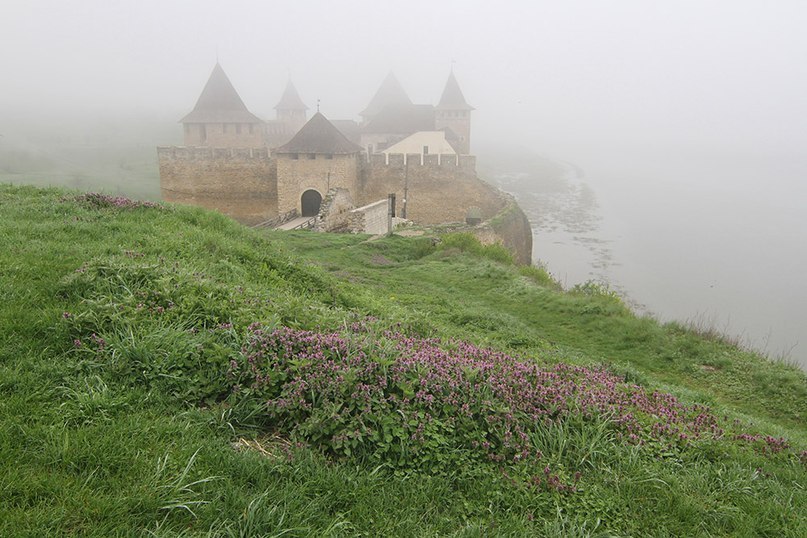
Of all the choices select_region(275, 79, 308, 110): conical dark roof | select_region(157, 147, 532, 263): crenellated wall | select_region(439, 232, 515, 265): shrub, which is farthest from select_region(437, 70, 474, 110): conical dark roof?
select_region(439, 232, 515, 265): shrub

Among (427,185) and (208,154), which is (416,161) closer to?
(427,185)

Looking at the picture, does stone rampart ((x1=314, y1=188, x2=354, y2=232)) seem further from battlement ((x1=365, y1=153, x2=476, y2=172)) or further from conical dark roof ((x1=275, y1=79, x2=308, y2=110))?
conical dark roof ((x1=275, y1=79, x2=308, y2=110))

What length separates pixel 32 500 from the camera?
2.40 meters

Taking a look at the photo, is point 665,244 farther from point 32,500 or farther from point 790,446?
point 32,500

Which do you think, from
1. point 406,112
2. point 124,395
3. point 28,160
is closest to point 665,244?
point 406,112

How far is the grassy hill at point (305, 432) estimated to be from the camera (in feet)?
8.66

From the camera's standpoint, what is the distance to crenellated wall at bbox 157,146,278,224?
1019 inches

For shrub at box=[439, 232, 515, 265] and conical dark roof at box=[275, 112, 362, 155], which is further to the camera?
conical dark roof at box=[275, 112, 362, 155]

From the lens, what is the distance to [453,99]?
4931 centimetres

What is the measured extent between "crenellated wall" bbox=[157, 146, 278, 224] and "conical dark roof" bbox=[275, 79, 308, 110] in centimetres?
3213

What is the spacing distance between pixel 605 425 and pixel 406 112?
46835mm

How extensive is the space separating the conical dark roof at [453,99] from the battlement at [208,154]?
26645mm

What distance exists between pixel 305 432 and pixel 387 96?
53914mm

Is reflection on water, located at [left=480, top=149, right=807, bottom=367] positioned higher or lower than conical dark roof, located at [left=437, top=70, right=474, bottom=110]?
lower
